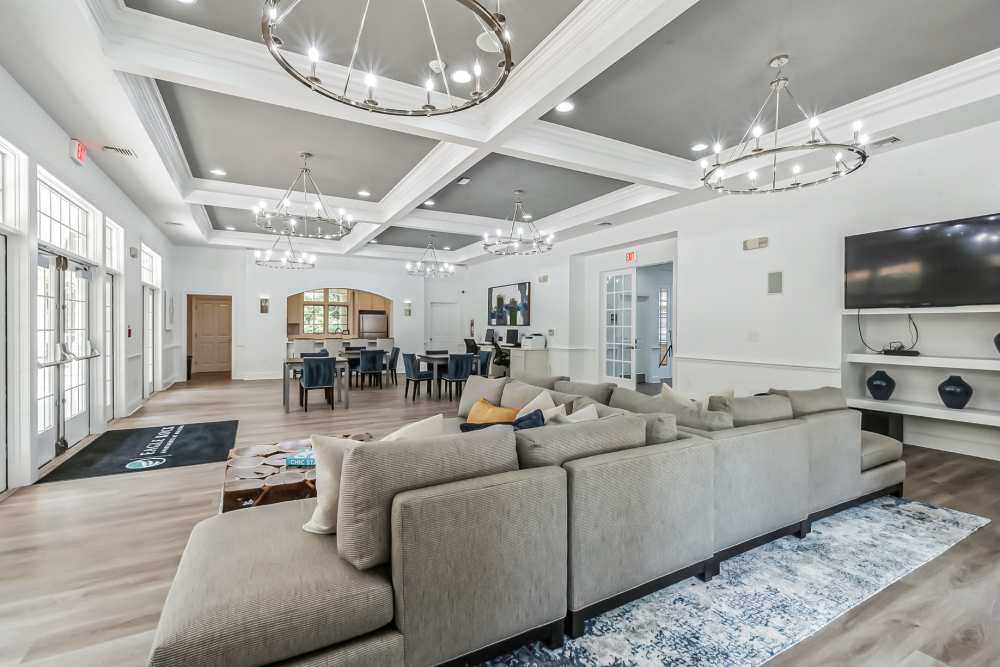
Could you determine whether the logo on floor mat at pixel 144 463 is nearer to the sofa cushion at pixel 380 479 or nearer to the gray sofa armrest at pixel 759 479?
the sofa cushion at pixel 380 479

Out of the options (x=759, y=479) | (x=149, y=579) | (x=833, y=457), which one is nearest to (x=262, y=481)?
(x=149, y=579)

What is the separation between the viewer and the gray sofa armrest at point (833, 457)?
2.87m

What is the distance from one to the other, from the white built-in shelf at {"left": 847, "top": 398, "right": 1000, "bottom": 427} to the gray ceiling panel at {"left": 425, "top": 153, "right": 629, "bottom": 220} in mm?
3919

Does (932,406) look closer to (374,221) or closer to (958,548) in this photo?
(958,548)

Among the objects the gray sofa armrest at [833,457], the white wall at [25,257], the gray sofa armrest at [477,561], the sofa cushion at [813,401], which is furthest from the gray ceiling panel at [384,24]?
the gray sofa armrest at [833,457]

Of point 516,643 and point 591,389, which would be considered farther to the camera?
point 591,389

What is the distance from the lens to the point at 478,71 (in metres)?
2.09

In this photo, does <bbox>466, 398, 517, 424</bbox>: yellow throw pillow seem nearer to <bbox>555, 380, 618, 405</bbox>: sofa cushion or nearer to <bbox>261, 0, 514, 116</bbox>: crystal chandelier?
<bbox>555, 380, 618, 405</bbox>: sofa cushion

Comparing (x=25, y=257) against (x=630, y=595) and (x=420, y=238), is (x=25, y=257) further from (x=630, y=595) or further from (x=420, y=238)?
(x=420, y=238)

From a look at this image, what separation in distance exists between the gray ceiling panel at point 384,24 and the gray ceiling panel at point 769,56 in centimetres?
83

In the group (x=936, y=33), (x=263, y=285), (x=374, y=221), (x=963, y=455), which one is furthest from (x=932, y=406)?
(x=263, y=285)

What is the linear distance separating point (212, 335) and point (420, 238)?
652 cm

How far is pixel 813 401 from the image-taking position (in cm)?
311

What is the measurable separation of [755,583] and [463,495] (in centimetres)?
177
